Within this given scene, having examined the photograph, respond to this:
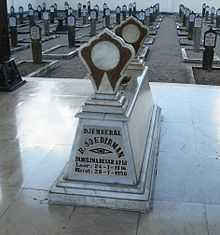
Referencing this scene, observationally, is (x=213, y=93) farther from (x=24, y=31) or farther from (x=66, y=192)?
(x=24, y=31)

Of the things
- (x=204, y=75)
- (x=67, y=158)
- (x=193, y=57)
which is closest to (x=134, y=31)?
(x=67, y=158)

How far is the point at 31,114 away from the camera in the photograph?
434 cm

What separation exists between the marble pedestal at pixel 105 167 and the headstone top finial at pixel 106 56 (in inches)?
6.0

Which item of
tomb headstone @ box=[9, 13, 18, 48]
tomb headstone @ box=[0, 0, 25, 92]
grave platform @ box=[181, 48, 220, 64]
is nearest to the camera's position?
tomb headstone @ box=[0, 0, 25, 92]

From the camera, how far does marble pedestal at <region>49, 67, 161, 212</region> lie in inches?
97.2

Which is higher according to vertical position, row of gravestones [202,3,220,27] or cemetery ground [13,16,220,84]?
cemetery ground [13,16,220,84]

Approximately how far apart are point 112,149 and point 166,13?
27948 mm

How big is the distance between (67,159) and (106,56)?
3.56 feet

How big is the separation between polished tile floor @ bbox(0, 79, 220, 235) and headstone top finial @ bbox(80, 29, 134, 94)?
825 millimetres

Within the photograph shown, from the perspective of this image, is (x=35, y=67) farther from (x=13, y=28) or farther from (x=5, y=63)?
(x=13, y=28)

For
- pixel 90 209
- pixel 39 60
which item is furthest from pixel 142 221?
pixel 39 60

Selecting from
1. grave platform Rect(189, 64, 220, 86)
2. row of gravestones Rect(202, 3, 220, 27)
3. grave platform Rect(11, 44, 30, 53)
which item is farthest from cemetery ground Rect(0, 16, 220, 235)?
row of gravestones Rect(202, 3, 220, 27)

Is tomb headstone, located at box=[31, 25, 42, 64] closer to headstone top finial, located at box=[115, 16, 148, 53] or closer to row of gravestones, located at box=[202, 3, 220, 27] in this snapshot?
headstone top finial, located at box=[115, 16, 148, 53]

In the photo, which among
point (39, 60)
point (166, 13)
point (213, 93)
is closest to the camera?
point (213, 93)
